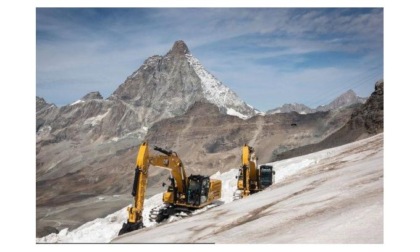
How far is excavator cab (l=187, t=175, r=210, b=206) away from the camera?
1517 centimetres

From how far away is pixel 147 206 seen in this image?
1923cm

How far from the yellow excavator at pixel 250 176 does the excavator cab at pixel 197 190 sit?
174 centimetres

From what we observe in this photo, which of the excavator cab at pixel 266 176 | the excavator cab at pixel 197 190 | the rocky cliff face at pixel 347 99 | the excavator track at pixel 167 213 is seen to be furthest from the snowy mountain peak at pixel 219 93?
the excavator track at pixel 167 213

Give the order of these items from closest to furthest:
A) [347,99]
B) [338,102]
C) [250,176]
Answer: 1. [250,176]
2. [347,99]
3. [338,102]

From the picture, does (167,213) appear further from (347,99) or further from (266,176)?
(347,99)

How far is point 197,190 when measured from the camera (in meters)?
15.3

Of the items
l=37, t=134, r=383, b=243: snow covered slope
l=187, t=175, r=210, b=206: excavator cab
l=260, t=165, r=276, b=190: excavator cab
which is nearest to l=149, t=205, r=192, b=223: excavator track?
l=187, t=175, r=210, b=206: excavator cab

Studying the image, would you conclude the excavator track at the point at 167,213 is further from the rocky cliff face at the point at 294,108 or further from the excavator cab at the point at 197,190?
the rocky cliff face at the point at 294,108

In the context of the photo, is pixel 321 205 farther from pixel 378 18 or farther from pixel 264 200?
pixel 378 18

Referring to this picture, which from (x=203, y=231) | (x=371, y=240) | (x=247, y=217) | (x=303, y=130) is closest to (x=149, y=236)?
(x=203, y=231)

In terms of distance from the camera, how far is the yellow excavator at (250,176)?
16531mm

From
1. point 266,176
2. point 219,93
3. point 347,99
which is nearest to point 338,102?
point 347,99

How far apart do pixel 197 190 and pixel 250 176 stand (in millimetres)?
2794
